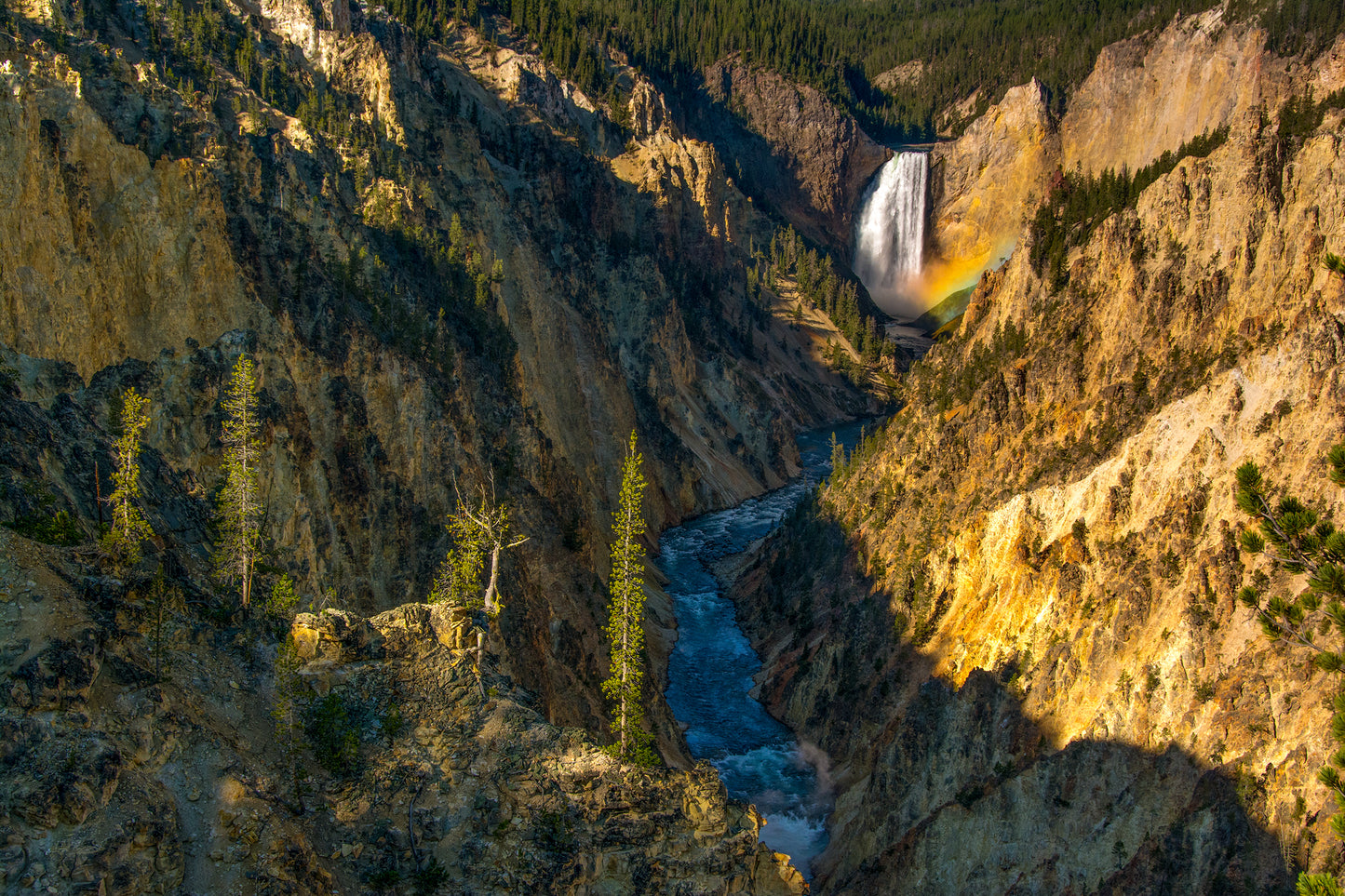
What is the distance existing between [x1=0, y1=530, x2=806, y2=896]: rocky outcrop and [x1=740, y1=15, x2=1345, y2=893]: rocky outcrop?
28.6 feet

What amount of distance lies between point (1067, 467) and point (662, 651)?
94.4 feet

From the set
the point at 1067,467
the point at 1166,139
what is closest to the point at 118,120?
the point at 1067,467

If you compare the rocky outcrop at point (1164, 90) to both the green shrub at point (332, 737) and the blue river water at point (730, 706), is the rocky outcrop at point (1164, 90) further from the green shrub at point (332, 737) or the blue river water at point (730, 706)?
the green shrub at point (332, 737)

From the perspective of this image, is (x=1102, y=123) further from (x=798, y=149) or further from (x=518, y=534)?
(x=518, y=534)

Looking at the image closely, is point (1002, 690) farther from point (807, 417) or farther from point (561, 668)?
point (807, 417)

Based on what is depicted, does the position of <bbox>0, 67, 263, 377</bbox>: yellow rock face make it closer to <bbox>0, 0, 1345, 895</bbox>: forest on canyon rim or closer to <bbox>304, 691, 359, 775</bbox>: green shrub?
<bbox>0, 0, 1345, 895</bbox>: forest on canyon rim

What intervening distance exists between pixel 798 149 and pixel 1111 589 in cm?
15942

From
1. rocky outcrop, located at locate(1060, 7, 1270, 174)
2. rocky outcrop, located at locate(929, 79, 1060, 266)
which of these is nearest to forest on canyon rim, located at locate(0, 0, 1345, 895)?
rocky outcrop, located at locate(1060, 7, 1270, 174)

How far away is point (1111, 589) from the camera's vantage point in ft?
107

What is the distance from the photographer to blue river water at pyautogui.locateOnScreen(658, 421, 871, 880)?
4338 cm

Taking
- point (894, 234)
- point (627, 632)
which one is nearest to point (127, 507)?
point (627, 632)

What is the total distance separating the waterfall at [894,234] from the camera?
17488 centimetres

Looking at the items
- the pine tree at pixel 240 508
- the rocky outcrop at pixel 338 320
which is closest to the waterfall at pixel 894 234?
the rocky outcrop at pixel 338 320

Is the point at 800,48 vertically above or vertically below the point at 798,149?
above
